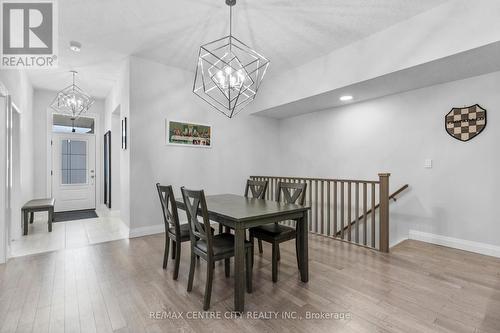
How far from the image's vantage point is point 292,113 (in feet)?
18.0

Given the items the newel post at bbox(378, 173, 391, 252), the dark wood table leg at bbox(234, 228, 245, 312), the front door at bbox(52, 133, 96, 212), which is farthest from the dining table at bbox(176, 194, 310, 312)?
the front door at bbox(52, 133, 96, 212)

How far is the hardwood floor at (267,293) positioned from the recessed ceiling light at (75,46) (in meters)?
2.83

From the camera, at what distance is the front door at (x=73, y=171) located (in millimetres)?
5859

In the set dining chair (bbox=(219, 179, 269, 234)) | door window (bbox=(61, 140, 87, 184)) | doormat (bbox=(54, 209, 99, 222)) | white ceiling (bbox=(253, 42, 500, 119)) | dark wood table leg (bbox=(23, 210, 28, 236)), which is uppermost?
white ceiling (bbox=(253, 42, 500, 119))

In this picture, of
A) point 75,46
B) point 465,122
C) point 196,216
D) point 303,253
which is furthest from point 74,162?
point 465,122

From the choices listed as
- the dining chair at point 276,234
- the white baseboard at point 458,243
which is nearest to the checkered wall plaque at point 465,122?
the white baseboard at point 458,243

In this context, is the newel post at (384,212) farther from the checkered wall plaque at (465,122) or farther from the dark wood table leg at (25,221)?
the dark wood table leg at (25,221)

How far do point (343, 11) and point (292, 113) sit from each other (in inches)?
108

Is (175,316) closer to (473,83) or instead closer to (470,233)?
(470,233)

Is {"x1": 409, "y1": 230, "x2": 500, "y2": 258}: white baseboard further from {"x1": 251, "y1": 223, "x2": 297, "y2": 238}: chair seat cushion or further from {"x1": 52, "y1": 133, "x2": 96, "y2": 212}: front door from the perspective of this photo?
{"x1": 52, "y1": 133, "x2": 96, "y2": 212}: front door

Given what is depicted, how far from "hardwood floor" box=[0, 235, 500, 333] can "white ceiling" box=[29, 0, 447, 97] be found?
2.84 meters

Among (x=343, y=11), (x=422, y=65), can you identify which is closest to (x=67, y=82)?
(x=343, y=11)

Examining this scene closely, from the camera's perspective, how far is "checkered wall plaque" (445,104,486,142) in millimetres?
3297

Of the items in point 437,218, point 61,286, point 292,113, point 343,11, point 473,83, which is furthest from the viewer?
point 292,113
